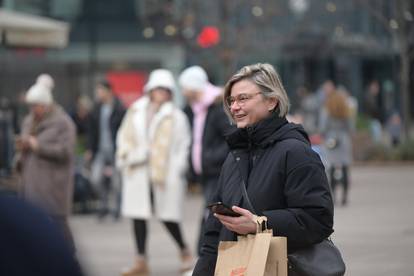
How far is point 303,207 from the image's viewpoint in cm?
497

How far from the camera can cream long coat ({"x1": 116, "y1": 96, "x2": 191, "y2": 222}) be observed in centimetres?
1061

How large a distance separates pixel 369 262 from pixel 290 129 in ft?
19.9

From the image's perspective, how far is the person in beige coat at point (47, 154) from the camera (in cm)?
1053

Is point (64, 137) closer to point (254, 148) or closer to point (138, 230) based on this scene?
point (138, 230)

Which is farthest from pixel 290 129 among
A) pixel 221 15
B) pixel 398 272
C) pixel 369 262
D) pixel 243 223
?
pixel 221 15

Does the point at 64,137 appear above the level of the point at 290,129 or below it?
below

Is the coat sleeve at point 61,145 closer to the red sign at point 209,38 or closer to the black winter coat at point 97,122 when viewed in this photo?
the black winter coat at point 97,122

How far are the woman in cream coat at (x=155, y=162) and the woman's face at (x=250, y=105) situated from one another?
5377mm

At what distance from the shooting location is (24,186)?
34.6 feet

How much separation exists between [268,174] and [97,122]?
11047 millimetres

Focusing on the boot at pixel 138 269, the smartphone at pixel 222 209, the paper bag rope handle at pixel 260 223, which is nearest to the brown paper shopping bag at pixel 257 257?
the paper bag rope handle at pixel 260 223

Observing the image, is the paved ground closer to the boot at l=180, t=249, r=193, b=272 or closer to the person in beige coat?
the boot at l=180, t=249, r=193, b=272

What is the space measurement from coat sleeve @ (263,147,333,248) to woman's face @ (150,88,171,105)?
19.3ft

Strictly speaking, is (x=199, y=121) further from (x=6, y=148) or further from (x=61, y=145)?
(x=6, y=148)
